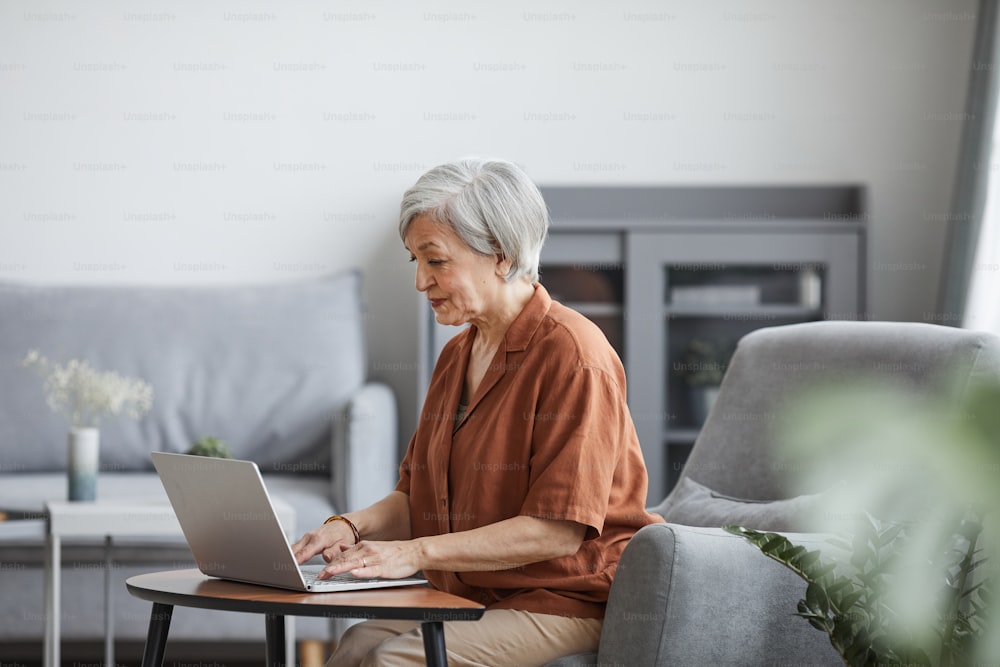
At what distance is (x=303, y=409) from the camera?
145 inches

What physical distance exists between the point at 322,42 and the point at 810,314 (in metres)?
1.97

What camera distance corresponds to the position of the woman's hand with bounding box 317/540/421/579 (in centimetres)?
145

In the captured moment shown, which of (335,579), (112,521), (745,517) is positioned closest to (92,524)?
(112,521)

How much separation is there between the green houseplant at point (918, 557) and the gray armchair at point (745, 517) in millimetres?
105

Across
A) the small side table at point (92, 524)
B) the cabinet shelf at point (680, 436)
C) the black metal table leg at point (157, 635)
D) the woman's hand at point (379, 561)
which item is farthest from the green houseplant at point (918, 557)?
the cabinet shelf at point (680, 436)

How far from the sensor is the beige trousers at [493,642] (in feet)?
5.04

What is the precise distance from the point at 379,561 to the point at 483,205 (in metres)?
0.54

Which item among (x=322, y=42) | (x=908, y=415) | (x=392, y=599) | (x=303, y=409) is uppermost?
(x=322, y=42)

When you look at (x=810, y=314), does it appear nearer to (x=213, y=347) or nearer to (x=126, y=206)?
(x=213, y=347)

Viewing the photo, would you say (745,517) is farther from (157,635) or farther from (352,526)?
(157,635)

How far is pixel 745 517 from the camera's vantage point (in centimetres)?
189

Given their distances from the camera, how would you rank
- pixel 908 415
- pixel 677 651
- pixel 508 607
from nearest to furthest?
pixel 677 651, pixel 508 607, pixel 908 415

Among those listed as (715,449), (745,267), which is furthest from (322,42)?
(715,449)

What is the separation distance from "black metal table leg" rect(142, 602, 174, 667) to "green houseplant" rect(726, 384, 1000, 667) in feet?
2.45
